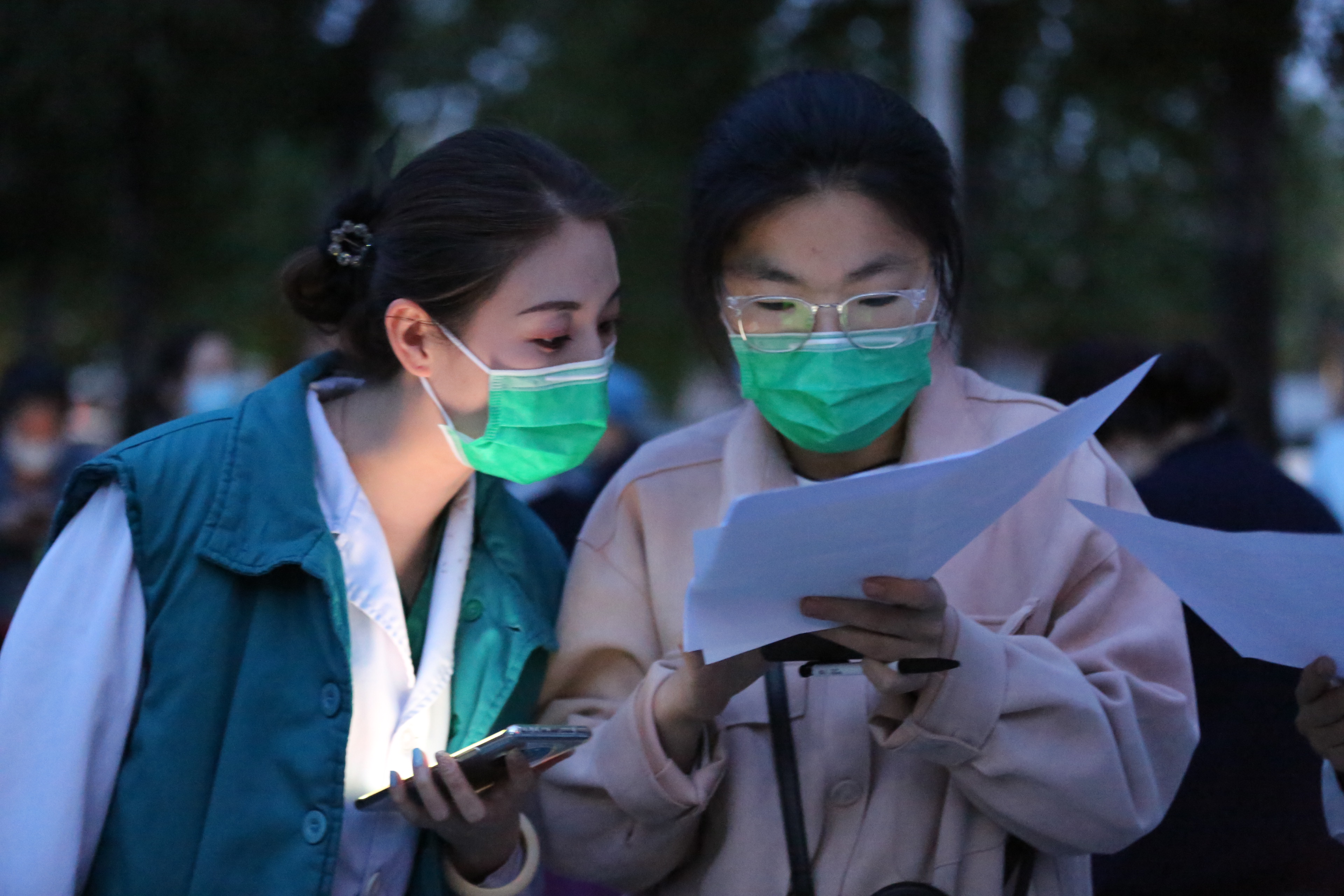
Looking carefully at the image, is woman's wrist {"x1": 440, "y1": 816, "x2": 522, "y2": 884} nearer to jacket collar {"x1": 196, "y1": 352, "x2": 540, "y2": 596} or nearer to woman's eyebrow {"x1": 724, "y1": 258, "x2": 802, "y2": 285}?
jacket collar {"x1": 196, "y1": 352, "x2": 540, "y2": 596}

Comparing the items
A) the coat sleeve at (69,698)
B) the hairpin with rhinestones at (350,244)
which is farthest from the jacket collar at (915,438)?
the coat sleeve at (69,698)

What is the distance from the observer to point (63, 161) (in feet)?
45.0

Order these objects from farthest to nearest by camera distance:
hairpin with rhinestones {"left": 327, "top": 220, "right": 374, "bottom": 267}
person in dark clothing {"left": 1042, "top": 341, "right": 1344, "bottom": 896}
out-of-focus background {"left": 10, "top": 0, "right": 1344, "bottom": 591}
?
1. out-of-focus background {"left": 10, "top": 0, "right": 1344, "bottom": 591}
2. person in dark clothing {"left": 1042, "top": 341, "right": 1344, "bottom": 896}
3. hairpin with rhinestones {"left": 327, "top": 220, "right": 374, "bottom": 267}

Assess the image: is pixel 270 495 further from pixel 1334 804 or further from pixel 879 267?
pixel 1334 804

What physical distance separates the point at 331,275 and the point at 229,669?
90 cm

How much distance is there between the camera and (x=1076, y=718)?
2.21 metres

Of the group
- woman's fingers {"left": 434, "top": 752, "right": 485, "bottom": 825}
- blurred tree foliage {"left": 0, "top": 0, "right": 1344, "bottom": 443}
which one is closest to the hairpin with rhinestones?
blurred tree foliage {"left": 0, "top": 0, "right": 1344, "bottom": 443}

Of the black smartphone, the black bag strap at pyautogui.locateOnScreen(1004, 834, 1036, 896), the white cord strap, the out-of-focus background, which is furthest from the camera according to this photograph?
the out-of-focus background

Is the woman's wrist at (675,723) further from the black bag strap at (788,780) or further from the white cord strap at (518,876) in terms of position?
the white cord strap at (518,876)

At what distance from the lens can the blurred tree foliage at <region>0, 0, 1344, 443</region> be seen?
336 inches

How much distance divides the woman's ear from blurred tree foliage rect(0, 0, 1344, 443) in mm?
550

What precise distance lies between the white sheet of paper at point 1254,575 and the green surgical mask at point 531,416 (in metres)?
1.04

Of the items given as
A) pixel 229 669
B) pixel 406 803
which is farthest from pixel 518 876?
pixel 229 669

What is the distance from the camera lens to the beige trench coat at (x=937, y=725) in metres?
2.22
